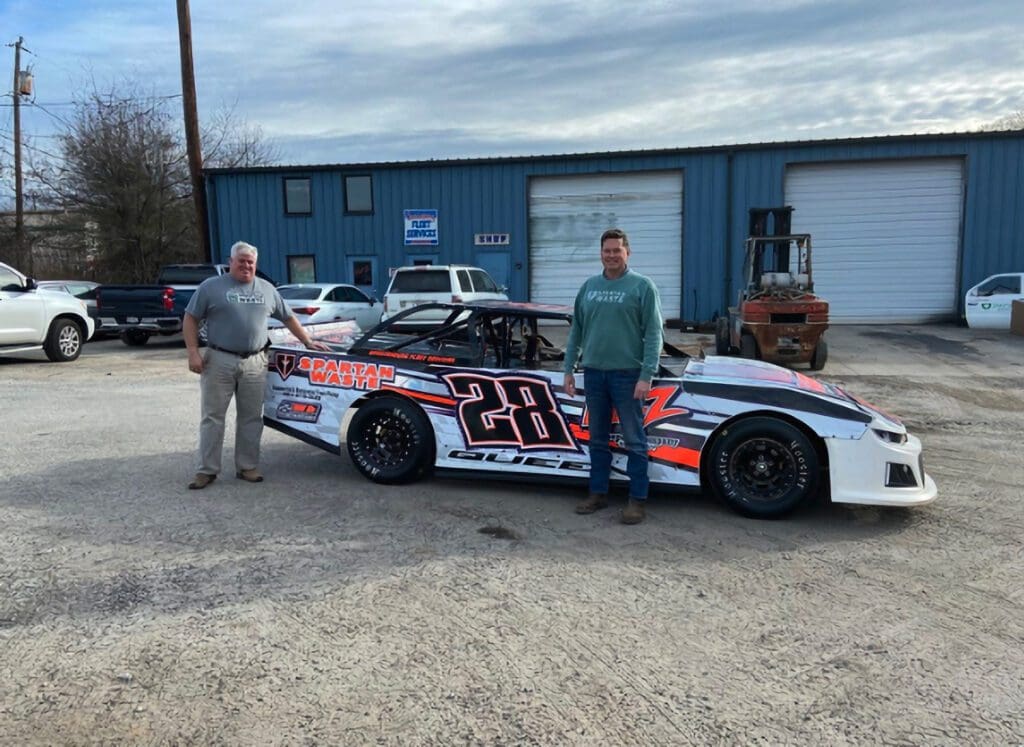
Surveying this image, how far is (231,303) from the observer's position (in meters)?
5.46

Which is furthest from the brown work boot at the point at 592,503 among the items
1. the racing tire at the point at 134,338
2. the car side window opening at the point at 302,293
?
the racing tire at the point at 134,338

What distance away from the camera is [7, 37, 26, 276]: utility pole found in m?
27.7

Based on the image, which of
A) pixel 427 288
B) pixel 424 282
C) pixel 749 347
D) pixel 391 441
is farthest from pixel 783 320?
pixel 391 441

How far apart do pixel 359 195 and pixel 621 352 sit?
19761 millimetres

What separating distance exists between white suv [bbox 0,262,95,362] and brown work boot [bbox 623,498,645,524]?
11961 millimetres

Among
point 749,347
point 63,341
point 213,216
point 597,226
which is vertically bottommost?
point 749,347

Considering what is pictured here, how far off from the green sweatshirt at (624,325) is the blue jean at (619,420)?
86 millimetres

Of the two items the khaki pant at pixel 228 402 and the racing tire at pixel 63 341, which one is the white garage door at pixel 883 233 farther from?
the khaki pant at pixel 228 402

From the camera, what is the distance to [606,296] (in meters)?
4.73

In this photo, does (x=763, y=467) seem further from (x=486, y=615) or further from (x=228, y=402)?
(x=228, y=402)

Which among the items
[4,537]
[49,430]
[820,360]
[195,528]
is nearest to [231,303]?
[195,528]

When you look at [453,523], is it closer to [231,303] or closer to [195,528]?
[195,528]

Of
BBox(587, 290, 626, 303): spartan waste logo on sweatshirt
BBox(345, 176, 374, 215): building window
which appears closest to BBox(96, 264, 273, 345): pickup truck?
BBox(345, 176, 374, 215): building window

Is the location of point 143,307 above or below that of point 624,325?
below
